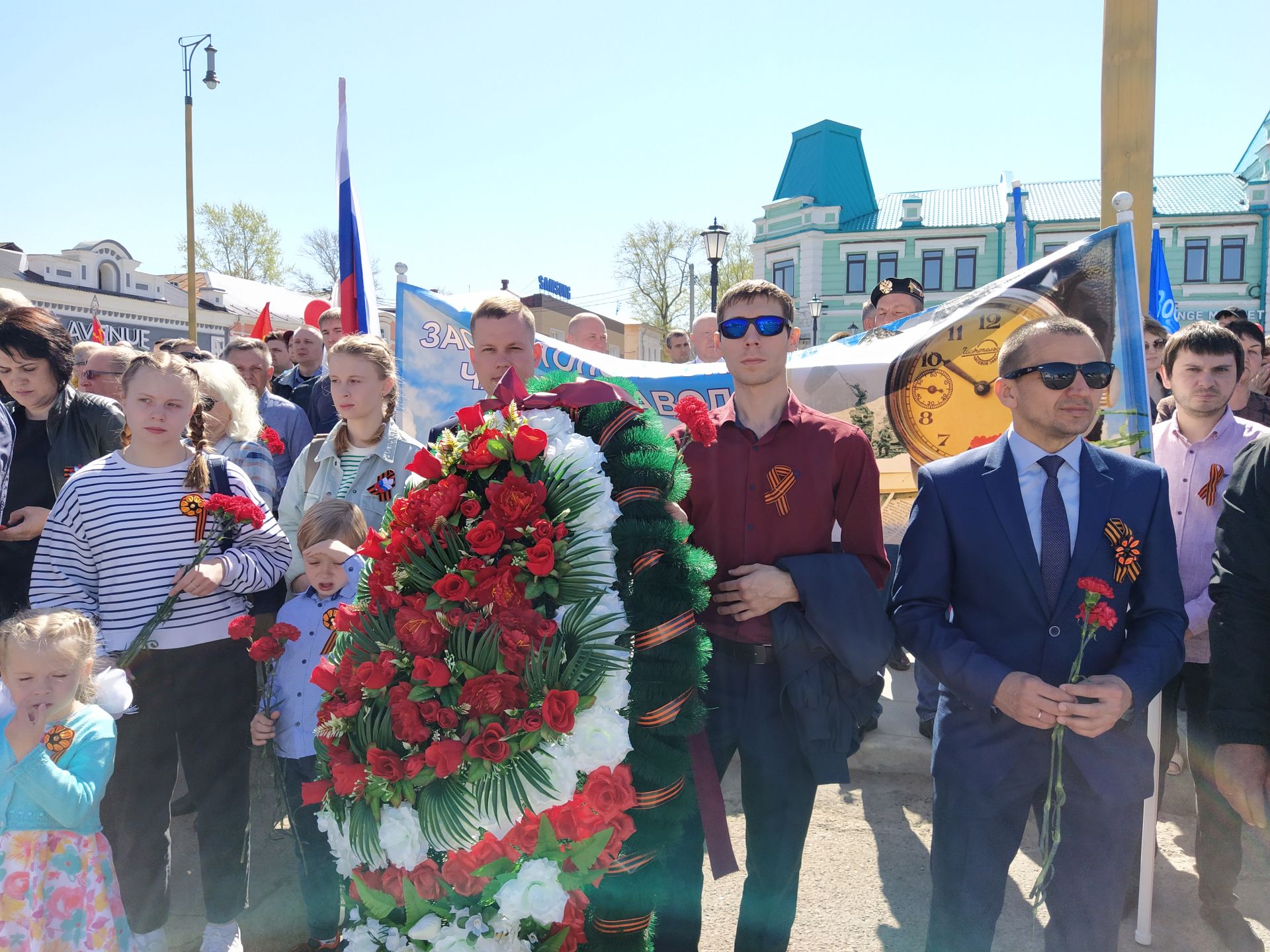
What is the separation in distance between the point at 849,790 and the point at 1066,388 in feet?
9.16

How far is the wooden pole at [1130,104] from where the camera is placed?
3963mm

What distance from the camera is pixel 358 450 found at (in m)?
3.54

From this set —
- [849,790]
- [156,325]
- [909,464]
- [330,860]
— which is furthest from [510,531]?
[156,325]

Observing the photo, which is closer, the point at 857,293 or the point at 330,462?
the point at 330,462

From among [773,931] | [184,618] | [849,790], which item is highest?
[184,618]

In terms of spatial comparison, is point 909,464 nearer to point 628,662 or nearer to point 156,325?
point 628,662

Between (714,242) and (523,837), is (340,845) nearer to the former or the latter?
(523,837)

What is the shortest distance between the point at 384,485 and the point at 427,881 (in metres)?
1.83

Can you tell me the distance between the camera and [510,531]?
6.54 ft

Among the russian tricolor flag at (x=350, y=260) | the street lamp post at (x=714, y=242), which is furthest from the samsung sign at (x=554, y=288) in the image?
the russian tricolor flag at (x=350, y=260)

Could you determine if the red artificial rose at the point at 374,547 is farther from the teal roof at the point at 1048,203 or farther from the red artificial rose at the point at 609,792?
the teal roof at the point at 1048,203

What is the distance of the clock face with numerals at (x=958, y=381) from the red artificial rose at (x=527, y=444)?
2.45 m

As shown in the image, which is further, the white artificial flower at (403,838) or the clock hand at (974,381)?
the clock hand at (974,381)

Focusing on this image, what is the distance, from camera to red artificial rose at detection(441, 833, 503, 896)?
182cm
